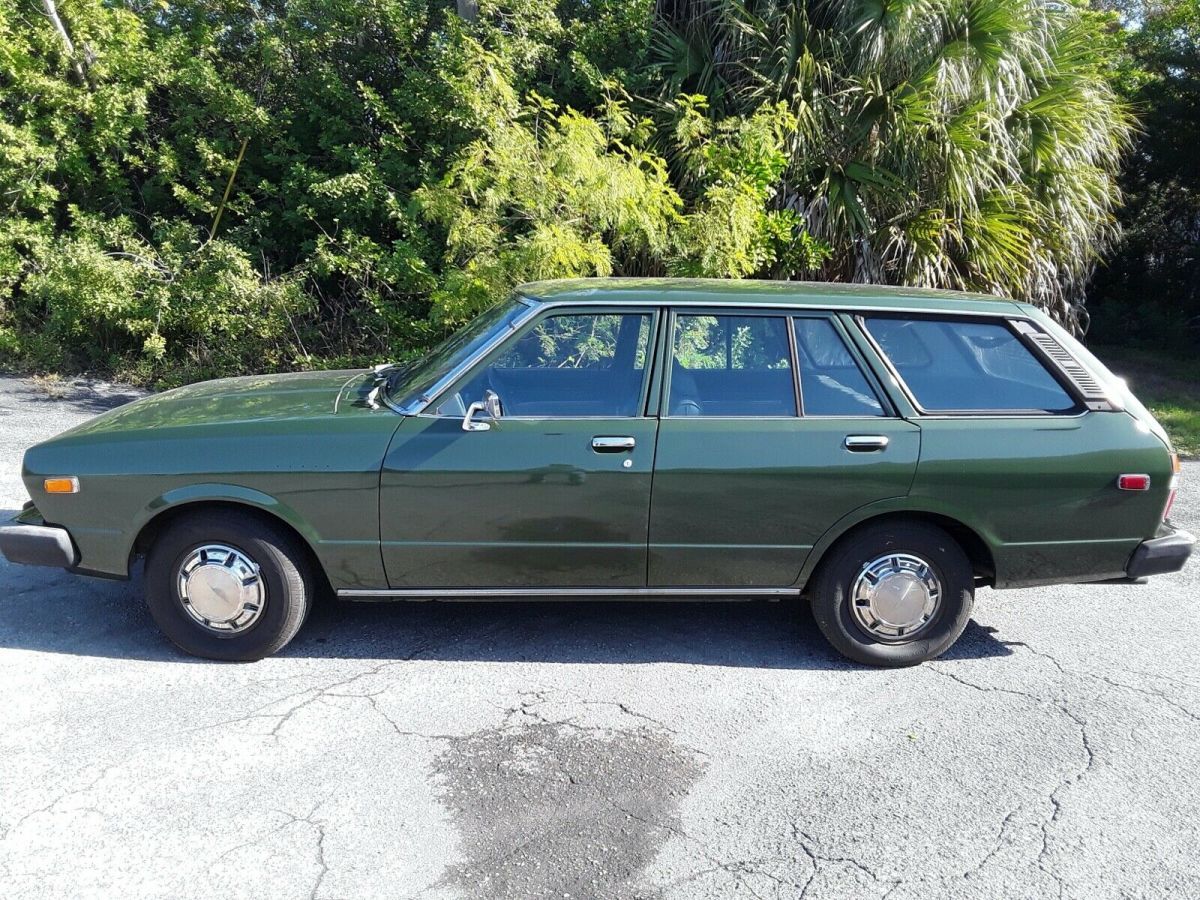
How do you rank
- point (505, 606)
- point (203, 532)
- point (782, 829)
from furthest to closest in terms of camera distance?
point (505, 606)
point (203, 532)
point (782, 829)

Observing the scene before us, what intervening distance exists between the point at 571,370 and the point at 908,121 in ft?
20.5

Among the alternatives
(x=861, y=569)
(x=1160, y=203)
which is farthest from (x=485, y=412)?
(x=1160, y=203)

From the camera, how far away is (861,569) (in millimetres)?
4512

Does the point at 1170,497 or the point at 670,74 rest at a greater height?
the point at 670,74

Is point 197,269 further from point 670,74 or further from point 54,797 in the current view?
point 54,797

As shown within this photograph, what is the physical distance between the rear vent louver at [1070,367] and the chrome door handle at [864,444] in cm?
91

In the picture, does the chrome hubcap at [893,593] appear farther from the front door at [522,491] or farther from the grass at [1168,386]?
the grass at [1168,386]

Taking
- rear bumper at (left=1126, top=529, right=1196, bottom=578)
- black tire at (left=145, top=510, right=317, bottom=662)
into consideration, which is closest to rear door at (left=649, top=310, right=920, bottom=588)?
rear bumper at (left=1126, top=529, right=1196, bottom=578)

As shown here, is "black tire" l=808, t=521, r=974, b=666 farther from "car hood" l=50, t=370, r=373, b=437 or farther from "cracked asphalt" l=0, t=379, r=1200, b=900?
"car hood" l=50, t=370, r=373, b=437

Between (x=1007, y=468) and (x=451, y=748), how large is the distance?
267 cm

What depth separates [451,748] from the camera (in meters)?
3.82

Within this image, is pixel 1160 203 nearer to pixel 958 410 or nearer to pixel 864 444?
pixel 958 410

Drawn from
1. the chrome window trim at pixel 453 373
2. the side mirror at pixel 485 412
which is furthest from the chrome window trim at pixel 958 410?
the side mirror at pixel 485 412

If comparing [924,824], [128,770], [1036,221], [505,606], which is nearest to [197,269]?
[505,606]
